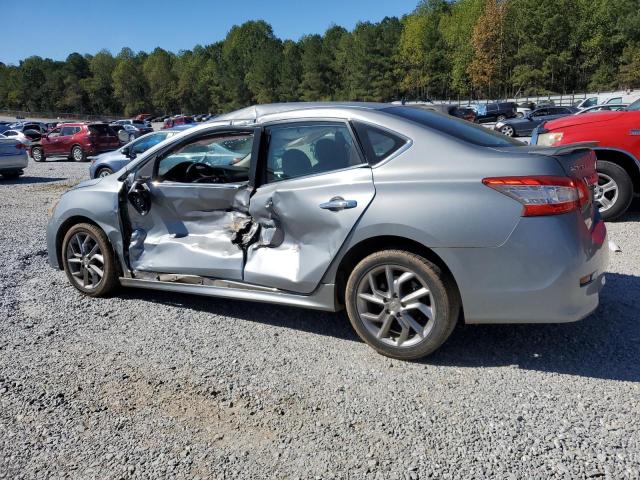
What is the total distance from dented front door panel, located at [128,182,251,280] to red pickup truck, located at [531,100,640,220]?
5.07m

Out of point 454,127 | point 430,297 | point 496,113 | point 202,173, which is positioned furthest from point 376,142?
point 496,113

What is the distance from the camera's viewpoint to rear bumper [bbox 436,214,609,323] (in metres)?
3.21

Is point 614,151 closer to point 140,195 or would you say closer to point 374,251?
point 374,251

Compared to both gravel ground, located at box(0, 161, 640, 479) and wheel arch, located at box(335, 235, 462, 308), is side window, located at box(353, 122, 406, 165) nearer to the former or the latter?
wheel arch, located at box(335, 235, 462, 308)

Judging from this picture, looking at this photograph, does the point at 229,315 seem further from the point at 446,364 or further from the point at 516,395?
the point at 516,395

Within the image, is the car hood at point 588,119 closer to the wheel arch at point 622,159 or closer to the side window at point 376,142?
the wheel arch at point 622,159

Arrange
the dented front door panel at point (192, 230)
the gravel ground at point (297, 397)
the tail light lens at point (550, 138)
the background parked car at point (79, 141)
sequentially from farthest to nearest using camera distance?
the background parked car at point (79, 141)
the tail light lens at point (550, 138)
the dented front door panel at point (192, 230)
the gravel ground at point (297, 397)

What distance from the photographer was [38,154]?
2594 cm

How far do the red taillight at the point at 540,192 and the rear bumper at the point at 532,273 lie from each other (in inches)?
2.1

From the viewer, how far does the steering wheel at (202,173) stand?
15.7 feet

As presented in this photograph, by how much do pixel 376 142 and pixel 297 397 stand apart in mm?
1730

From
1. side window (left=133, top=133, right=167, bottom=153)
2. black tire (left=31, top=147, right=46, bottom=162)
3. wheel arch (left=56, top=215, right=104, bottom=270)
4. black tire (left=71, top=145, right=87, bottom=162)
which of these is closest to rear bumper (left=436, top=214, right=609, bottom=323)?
wheel arch (left=56, top=215, right=104, bottom=270)

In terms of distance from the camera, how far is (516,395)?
3.23 meters

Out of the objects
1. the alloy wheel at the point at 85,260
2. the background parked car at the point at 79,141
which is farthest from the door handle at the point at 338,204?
the background parked car at the point at 79,141
